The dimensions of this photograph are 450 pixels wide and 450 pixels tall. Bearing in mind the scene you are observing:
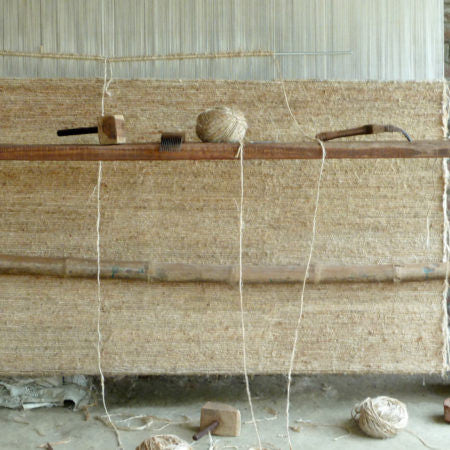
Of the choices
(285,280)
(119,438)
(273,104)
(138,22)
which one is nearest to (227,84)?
(273,104)

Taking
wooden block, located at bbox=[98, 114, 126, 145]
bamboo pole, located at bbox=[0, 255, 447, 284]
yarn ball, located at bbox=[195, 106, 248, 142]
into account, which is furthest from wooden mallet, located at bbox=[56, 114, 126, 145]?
bamboo pole, located at bbox=[0, 255, 447, 284]

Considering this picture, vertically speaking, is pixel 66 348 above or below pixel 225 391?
above

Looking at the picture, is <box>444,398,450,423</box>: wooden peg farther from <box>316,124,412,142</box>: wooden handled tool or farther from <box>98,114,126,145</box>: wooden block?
<box>98,114,126,145</box>: wooden block

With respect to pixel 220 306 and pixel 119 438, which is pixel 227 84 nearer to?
pixel 220 306

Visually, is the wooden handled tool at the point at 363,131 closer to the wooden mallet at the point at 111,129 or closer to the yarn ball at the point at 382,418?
the wooden mallet at the point at 111,129

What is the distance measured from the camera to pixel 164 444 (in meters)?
2.08

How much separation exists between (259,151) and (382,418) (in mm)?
1166

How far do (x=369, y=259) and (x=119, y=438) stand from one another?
1.30 metres

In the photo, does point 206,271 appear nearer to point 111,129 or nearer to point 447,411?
point 111,129

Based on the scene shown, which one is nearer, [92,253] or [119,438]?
[119,438]

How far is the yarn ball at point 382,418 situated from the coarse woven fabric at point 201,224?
367 millimetres

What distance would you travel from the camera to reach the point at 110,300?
8.54ft

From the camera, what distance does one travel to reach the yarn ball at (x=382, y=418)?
230 centimetres

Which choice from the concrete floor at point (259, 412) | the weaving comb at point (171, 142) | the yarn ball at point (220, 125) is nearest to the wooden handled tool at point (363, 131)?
the yarn ball at point (220, 125)
